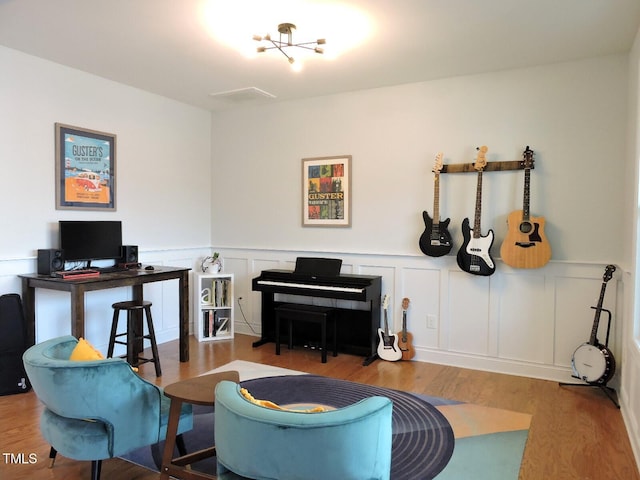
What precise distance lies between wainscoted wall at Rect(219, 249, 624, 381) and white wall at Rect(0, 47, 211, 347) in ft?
6.34

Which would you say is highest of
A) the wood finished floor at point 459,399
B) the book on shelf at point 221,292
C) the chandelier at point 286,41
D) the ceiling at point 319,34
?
the ceiling at point 319,34

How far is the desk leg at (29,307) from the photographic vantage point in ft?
11.9

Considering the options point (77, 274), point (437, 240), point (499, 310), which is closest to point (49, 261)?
point (77, 274)

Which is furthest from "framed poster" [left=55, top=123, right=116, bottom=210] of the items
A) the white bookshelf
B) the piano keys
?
the piano keys

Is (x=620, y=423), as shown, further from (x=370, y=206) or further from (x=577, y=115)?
(x=370, y=206)

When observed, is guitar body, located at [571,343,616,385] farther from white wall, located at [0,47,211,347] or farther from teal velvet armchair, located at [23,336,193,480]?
white wall, located at [0,47,211,347]

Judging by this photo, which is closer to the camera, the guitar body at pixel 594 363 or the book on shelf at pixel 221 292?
the guitar body at pixel 594 363

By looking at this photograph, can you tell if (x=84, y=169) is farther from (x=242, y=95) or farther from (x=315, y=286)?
(x=315, y=286)

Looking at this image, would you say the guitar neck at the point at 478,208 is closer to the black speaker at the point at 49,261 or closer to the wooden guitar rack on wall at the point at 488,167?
the wooden guitar rack on wall at the point at 488,167

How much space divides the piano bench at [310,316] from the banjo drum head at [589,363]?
2.04 metres

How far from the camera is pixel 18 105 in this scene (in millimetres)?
3672

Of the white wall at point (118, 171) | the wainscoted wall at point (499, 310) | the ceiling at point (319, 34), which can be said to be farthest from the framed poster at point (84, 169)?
the wainscoted wall at point (499, 310)

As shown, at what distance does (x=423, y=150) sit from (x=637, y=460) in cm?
282

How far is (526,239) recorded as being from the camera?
12.4 feet
